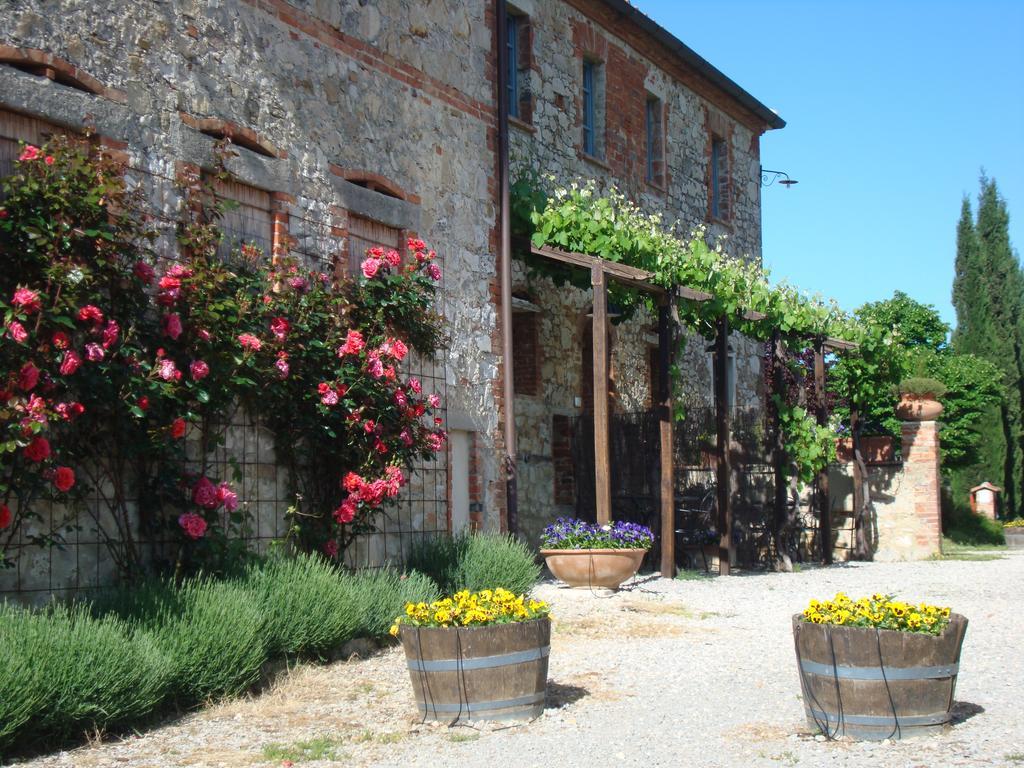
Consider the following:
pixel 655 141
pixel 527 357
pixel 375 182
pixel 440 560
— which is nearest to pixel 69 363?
pixel 440 560

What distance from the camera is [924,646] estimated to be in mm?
5004

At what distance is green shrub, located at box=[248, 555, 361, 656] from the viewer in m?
6.72

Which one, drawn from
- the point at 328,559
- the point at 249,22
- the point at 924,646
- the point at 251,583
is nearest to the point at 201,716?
the point at 251,583

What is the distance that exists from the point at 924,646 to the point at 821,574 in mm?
8505

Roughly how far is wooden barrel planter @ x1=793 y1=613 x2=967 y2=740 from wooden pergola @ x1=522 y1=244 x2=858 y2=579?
564 centimetres

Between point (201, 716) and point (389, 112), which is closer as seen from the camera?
point (201, 716)

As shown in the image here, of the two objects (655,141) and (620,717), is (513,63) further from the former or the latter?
(620,717)

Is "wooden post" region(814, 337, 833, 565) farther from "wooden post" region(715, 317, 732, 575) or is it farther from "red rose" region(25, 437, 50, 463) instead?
"red rose" region(25, 437, 50, 463)

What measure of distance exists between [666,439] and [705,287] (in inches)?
71.6

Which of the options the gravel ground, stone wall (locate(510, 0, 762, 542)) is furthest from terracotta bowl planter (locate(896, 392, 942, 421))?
the gravel ground

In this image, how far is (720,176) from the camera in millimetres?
18062

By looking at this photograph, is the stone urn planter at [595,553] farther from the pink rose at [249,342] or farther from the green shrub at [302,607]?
the pink rose at [249,342]

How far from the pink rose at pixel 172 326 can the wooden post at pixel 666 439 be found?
6000 mm

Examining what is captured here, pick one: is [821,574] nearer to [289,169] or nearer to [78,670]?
[289,169]
